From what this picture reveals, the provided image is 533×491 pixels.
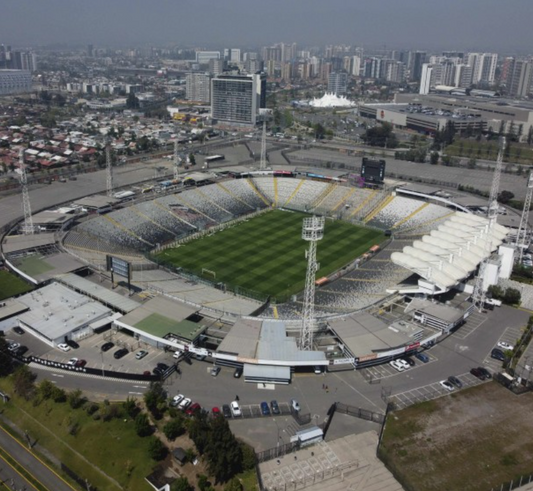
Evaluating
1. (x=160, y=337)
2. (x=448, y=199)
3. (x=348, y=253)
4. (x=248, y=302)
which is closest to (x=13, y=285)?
(x=160, y=337)

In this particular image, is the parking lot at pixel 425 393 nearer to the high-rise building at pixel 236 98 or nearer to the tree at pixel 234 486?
the tree at pixel 234 486

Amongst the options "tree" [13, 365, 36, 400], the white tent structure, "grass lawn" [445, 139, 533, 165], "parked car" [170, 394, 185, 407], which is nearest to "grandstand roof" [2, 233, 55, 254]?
"tree" [13, 365, 36, 400]

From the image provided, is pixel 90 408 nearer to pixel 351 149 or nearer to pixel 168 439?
pixel 168 439

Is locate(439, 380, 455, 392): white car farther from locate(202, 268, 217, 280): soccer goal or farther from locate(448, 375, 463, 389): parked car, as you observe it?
locate(202, 268, 217, 280): soccer goal

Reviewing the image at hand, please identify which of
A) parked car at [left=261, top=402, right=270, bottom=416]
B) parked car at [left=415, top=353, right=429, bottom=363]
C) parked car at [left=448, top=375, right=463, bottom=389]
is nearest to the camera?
parked car at [left=261, top=402, right=270, bottom=416]

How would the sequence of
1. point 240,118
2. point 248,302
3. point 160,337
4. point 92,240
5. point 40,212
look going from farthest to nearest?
point 240,118 < point 40,212 < point 92,240 < point 248,302 < point 160,337

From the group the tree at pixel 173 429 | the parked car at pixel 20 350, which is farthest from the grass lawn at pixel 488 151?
the parked car at pixel 20 350

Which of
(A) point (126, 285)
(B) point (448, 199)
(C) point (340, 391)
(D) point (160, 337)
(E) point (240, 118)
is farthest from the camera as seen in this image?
(E) point (240, 118)
